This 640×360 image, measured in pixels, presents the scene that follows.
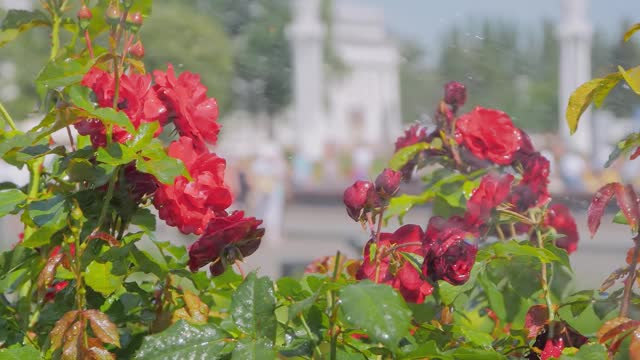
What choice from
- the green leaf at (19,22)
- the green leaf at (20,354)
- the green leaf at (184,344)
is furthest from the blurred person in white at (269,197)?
the green leaf at (184,344)

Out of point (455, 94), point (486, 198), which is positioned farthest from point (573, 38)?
point (486, 198)

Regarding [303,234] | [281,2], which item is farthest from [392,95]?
[281,2]

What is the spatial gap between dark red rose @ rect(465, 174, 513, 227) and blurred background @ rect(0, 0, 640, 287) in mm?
130

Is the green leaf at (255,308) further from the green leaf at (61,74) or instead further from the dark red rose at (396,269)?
the green leaf at (61,74)

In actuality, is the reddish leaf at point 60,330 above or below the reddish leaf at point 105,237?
below

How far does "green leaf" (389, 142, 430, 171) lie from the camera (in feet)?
5.25

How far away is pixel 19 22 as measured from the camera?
1.45 meters

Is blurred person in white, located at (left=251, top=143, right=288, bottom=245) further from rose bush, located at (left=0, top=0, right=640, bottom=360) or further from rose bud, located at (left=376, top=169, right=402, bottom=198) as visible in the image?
rose bud, located at (left=376, top=169, right=402, bottom=198)

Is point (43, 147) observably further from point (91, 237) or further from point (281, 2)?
point (281, 2)

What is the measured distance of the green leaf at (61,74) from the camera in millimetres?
1104

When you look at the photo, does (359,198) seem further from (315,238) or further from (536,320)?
(315,238)

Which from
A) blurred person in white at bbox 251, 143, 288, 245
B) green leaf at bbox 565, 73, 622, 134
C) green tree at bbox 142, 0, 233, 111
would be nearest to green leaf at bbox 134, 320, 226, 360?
green leaf at bbox 565, 73, 622, 134

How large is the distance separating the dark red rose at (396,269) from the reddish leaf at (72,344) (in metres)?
0.31

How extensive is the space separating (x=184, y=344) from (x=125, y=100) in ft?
1.08
